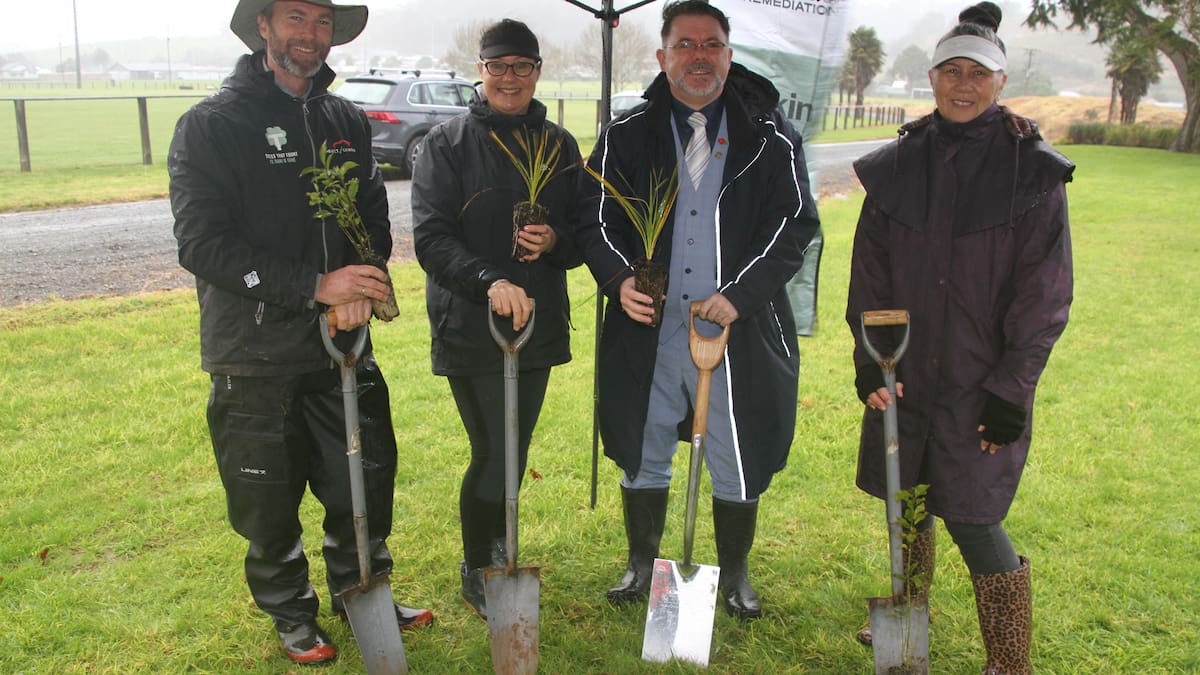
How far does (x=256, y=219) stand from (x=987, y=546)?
8.57 feet

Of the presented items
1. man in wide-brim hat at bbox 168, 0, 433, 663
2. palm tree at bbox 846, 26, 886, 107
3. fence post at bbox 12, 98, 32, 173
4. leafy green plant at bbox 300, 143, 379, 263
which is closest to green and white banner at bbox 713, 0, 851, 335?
man in wide-brim hat at bbox 168, 0, 433, 663

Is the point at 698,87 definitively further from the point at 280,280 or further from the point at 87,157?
the point at 87,157

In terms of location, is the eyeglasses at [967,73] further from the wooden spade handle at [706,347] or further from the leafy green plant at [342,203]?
the leafy green plant at [342,203]

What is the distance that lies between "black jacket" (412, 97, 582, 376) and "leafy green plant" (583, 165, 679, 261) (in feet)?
0.91

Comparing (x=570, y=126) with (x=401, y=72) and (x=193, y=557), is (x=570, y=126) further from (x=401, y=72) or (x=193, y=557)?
(x=193, y=557)

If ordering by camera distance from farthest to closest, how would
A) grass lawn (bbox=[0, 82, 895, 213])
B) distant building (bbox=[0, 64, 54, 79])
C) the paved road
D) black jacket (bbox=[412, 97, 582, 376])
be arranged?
distant building (bbox=[0, 64, 54, 79])
grass lawn (bbox=[0, 82, 895, 213])
the paved road
black jacket (bbox=[412, 97, 582, 376])

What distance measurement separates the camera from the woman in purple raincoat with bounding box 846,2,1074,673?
8.27 feet

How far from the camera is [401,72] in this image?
15.9 m

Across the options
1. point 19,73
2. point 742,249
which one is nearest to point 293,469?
point 742,249

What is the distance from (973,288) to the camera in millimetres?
2611

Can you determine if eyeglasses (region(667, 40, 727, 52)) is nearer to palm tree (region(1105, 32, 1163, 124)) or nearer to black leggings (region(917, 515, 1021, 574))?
black leggings (region(917, 515, 1021, 574))

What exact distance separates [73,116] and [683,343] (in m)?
38.4

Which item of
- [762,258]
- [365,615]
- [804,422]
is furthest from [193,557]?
[804,422]

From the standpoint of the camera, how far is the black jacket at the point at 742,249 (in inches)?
116
